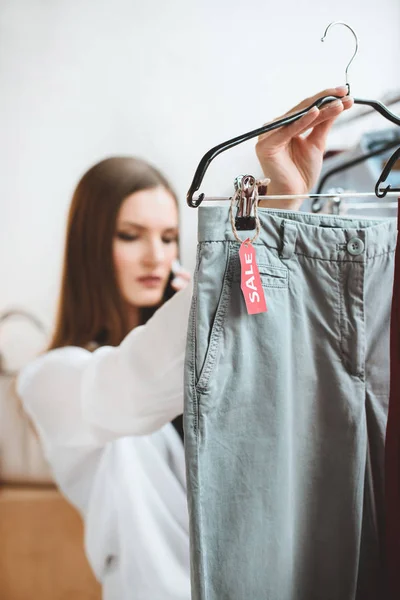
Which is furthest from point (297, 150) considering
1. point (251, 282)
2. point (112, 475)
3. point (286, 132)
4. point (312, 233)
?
point (112, 475)

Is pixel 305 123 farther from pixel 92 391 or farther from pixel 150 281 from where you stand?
pixel 92 391

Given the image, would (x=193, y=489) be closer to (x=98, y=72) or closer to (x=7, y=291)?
(x=7, y=291)

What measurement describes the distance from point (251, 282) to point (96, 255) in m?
0.51

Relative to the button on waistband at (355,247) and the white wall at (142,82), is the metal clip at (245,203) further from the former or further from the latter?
the white wall at (142,82)

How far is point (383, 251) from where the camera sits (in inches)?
26.9

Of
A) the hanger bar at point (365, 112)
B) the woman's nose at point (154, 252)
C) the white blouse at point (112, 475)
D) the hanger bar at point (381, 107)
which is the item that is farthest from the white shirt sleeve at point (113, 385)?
the hanger bar at point (365, 112)

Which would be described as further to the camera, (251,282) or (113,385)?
(113,385)

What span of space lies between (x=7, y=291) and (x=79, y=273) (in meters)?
0.18

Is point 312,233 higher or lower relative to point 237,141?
lower

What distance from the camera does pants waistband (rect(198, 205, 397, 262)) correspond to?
0.59 meters

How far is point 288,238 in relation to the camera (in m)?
0.62

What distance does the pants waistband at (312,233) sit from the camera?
0.59m

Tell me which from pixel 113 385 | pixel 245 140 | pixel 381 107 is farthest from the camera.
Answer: pixel 113 385

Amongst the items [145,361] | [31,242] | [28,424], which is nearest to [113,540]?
[28,424]
